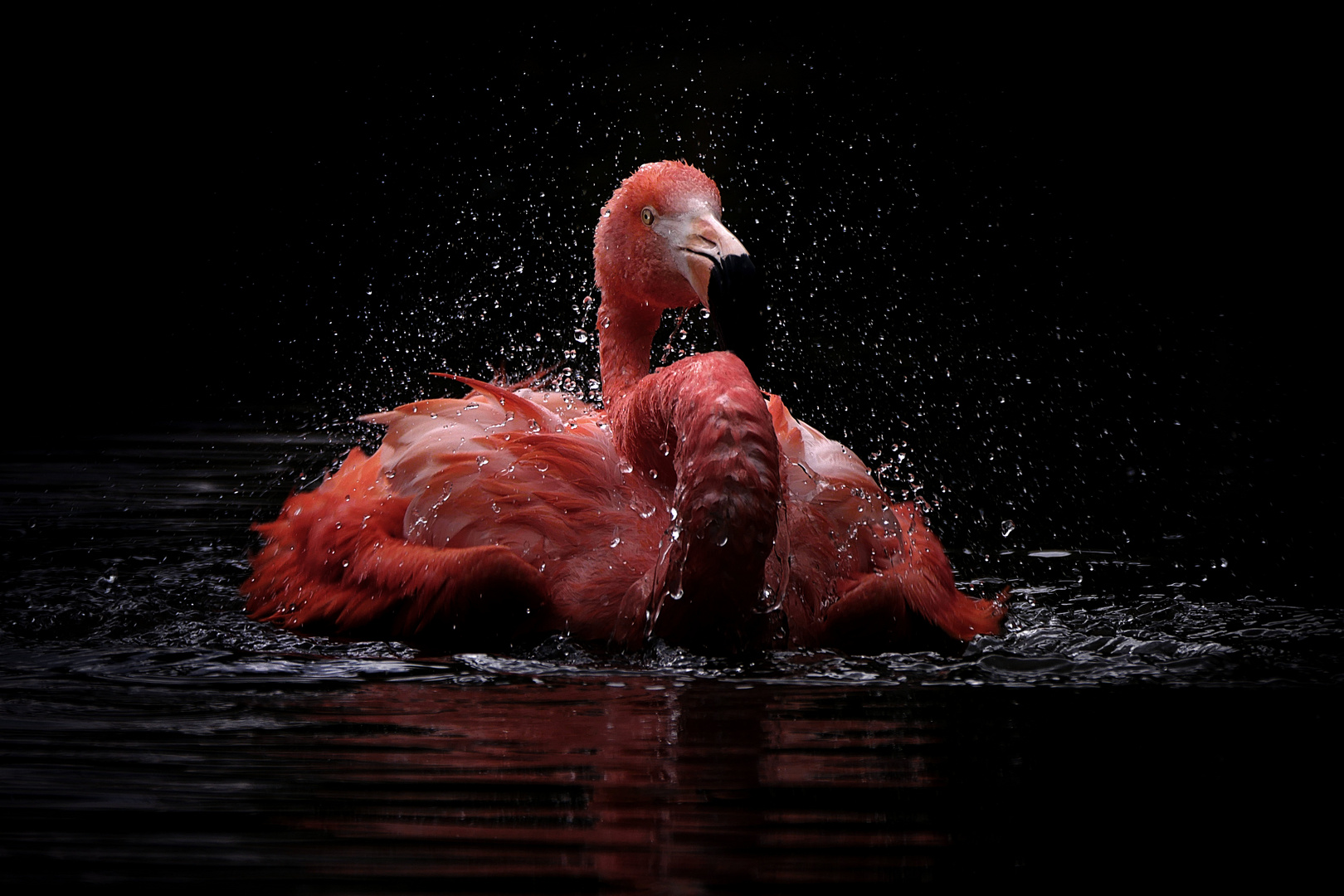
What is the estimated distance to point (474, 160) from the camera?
9289mm

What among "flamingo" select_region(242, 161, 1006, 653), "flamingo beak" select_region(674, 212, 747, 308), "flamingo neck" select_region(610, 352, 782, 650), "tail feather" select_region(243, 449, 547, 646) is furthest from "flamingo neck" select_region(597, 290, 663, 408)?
"flamingo neck" select_region(610, 352, 782, 650)

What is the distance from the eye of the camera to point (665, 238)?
3330mm

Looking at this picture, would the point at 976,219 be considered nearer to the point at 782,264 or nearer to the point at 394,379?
the point at 782,264

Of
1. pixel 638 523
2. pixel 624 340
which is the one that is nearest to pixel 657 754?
pixel 638 523

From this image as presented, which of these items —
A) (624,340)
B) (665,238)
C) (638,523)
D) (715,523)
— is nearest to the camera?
(715,523)

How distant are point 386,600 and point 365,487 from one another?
0.58 metres

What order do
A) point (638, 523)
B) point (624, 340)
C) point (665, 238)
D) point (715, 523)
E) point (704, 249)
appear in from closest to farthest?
point (715, 523)
point (638, 523)
point (704, 249)
point (665, 238)
point (624, 340)

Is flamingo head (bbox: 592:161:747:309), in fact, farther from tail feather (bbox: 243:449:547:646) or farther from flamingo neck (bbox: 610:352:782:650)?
tail feather (bbox: 243:449:547:646)

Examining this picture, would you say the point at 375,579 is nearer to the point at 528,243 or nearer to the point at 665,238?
the point at 665,238

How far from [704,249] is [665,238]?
7.3 inches

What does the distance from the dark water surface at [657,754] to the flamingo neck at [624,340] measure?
1040mm

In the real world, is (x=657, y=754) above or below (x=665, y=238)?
below

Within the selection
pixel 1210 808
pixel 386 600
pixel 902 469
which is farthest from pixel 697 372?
pixel 902 469

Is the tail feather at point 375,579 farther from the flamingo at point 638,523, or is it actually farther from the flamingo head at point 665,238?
the flamingo head at point 665,238
